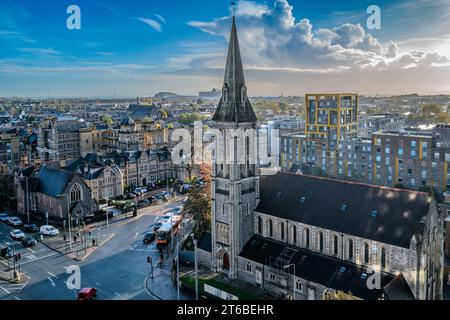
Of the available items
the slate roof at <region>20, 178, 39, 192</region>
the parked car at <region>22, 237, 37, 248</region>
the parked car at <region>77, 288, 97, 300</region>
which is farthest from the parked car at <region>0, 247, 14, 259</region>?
the slate roof at <region>20, 178, 39, 192</region>

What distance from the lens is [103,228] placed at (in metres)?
63.6

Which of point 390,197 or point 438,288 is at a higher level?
point 390,197

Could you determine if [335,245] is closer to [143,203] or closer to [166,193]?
[143,203]

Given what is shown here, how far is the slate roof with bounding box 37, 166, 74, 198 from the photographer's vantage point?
65881mm

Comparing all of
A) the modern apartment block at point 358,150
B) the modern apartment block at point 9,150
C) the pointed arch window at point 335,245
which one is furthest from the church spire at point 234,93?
the modern apartment block at point 9,150

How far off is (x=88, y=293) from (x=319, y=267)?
850 inches

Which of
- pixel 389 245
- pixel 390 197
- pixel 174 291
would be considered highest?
pixel 390 197

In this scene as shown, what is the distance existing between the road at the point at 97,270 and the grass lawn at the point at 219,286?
3.99m

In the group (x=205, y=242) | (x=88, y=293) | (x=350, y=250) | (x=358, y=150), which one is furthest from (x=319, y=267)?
(x=358, y=150)

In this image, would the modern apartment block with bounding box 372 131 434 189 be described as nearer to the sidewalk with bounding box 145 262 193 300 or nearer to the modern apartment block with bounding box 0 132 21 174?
the sidewalk with bounding box 145 262 193 300
